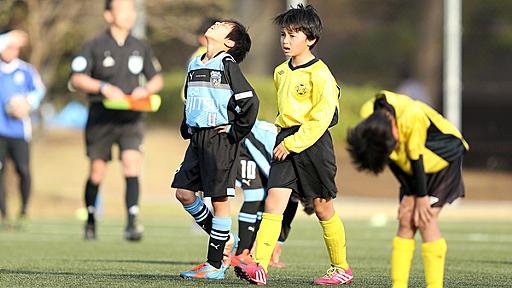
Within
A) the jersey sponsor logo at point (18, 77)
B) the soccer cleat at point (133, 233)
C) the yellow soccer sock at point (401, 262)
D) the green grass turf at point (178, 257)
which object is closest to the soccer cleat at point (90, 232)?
the green grass turf at point (178, 257)

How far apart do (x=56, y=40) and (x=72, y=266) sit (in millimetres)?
13523

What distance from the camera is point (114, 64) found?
38.5 ft

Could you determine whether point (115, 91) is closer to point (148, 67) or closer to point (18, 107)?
point (148, 67)

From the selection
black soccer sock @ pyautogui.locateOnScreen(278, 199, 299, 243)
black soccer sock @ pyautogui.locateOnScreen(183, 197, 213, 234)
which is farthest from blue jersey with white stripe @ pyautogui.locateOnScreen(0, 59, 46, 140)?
black soccer sock @ pyautogui.locateOnScreen(183, 197, 213, 234)

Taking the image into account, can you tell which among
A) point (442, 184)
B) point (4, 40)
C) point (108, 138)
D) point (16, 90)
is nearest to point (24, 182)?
point (16, 90)

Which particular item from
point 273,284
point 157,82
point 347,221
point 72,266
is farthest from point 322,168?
point 347,221

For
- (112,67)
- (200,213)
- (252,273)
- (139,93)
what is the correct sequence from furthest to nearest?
(112,67)
(139,93)
(200,213)
(252,273)

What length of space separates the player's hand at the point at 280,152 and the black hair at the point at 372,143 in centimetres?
133

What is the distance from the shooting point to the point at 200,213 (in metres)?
7.90

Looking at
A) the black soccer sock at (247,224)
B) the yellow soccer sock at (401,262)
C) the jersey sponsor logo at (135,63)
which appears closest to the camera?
the yellow soccer sock at (401,262)

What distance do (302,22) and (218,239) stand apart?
1.48 metres

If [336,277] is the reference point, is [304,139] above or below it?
above

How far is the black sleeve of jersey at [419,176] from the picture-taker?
617 cm

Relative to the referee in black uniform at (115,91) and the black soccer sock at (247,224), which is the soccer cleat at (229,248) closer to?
the black soccer sock at (247,224)
